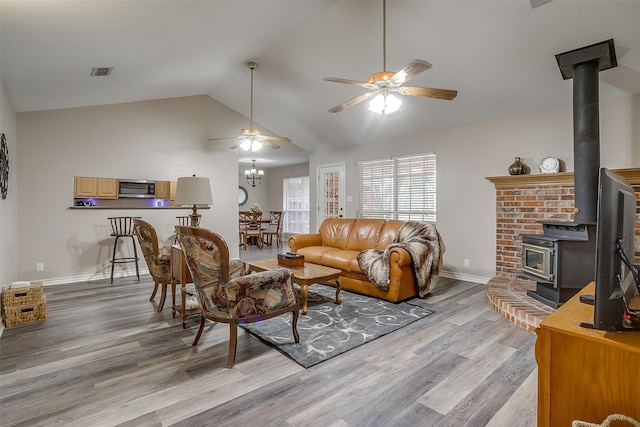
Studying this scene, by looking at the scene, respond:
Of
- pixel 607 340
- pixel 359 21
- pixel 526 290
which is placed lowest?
pixel 526 290

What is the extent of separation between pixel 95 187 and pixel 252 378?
4.49 metres

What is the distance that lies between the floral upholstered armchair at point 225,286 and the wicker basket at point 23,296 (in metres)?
2.00

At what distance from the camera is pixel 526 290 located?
3709mm

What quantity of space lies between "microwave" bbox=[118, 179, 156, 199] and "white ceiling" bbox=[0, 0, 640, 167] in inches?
50.1

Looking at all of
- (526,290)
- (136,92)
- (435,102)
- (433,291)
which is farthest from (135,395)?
(435,102)

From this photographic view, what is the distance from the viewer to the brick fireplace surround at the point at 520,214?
3.46 m

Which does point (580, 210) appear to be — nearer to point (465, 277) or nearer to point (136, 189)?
point (465, 277)

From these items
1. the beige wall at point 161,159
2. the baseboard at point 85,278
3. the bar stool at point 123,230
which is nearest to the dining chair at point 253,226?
the beige wall at point 161,159

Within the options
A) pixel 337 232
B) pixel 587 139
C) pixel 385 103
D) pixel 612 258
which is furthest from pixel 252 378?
pixel 587 139

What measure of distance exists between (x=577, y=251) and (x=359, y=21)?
3321 millimetres

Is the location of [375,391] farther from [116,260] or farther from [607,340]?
[116,260]

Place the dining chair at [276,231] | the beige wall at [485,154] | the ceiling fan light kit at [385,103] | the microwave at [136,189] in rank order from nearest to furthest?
the ceiling fan light kit at [385,103]
the beige wall at [485,154]
the microwave at [136,189]
the dining chair at [276,231]

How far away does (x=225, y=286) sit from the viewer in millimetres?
2330

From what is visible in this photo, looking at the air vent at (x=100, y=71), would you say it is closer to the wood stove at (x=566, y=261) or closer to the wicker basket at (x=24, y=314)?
the wicker basket at (x=24, y=314)
